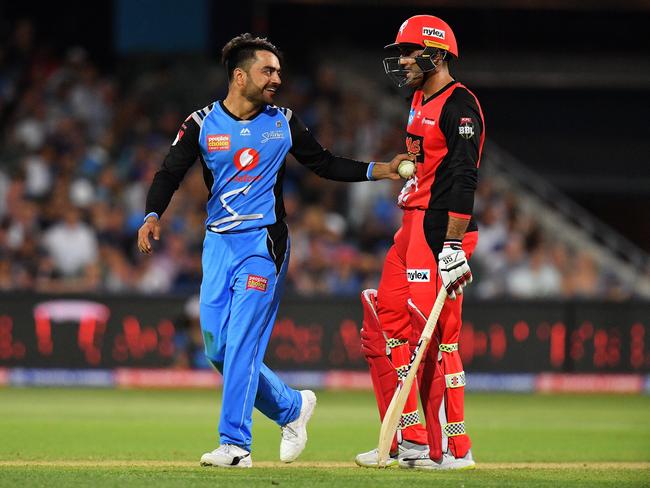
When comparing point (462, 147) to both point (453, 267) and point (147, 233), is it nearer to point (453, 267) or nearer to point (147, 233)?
point (453, 267)

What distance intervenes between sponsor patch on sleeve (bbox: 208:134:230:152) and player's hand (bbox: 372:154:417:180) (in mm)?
894

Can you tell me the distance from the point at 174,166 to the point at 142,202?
9.35 meters

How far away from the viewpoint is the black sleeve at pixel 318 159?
7395mm

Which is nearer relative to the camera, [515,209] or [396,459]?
[396,459]

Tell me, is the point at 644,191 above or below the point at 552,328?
above

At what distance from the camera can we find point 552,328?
1581 cm

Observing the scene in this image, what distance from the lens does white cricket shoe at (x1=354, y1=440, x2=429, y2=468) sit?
24.3 feet

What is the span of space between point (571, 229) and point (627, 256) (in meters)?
0.96

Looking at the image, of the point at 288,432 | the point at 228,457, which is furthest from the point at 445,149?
the point at 228,457

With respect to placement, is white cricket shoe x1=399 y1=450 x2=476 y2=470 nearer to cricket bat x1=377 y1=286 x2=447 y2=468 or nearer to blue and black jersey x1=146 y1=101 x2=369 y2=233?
cricket bat x1=377 y1=286 x2=447 y2=468

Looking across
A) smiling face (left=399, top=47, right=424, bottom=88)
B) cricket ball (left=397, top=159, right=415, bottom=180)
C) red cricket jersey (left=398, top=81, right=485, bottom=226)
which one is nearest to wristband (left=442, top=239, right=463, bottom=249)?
red cricket jersey (left=398, top=81, right=485, bottom=226)

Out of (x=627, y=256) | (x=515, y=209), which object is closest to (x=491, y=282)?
(x=515, y=209)

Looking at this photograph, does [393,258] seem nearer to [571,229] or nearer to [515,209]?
[515,209]

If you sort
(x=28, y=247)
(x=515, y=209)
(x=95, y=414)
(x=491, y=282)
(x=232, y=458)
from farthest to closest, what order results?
(x=515, y=209)
(x=491, y=282)
(x=28, y=247)
(x=95, y=414)
(x=232, y=458)
